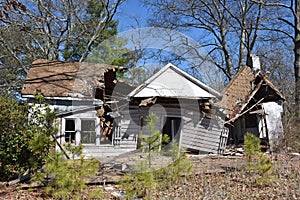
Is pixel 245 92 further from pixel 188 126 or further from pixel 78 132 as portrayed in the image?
pixel 78 132

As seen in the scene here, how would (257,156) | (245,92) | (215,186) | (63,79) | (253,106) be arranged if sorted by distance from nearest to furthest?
(215,186), (257,156), (63,79), (253,106), (245,92)

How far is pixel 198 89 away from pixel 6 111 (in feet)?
22.0

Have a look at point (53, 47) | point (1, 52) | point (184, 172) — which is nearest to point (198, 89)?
point (184, 172)

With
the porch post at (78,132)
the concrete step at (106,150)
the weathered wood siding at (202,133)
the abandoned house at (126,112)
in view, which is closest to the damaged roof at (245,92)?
the weathered wood siding at (202,133)

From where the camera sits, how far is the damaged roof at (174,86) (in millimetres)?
10375

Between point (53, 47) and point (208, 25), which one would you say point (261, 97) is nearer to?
point (208, 25)

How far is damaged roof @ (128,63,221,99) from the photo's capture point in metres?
10.4

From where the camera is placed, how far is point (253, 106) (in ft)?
37.1

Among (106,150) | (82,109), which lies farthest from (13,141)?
(106,150)

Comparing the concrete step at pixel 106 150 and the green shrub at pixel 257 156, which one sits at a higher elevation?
the green shrub at pixel 257 156

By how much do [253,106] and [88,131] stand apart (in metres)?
6.71

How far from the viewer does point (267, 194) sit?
5105mm

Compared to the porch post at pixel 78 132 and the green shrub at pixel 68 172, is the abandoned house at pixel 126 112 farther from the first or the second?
the green shrub at pixel 68 172

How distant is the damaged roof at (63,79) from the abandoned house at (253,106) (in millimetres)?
5202
